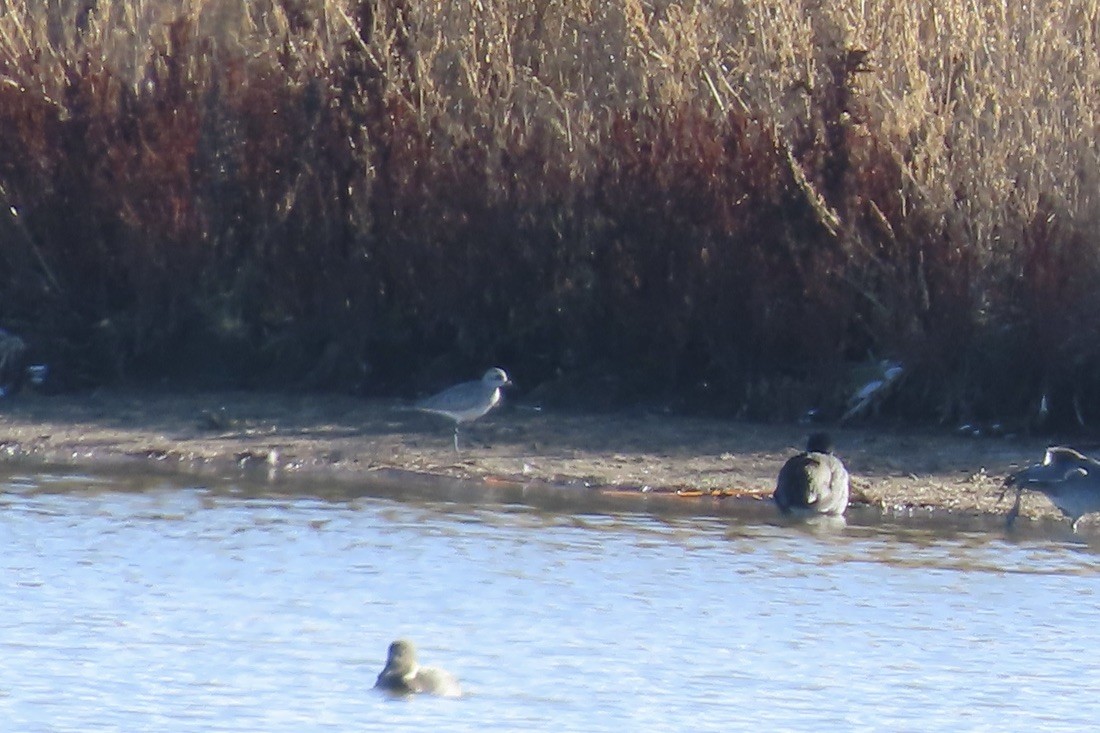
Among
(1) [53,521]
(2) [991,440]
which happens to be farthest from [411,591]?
(2) [991,440]

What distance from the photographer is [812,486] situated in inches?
375

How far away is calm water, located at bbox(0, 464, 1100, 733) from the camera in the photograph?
6684 millimetres

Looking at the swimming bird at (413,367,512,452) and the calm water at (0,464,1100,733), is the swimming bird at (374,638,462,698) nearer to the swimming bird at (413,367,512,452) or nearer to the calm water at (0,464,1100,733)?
the calm water at (0,464,1100,733)

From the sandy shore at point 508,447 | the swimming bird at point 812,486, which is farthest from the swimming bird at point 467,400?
the swimming bird at point 812,486

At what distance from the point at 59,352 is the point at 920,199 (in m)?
4.86

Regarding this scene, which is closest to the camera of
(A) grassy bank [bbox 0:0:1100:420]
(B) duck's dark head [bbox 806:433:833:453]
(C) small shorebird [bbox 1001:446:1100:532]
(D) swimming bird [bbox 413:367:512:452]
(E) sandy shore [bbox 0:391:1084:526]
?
(C) small shorebird [bbox 1001:446:1100:532]

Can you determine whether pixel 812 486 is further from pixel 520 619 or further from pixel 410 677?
pixel 410 677

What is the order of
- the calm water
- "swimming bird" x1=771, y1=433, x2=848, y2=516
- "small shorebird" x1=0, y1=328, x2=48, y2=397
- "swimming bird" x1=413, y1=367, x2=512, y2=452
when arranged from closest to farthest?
the calm water, "swimming bird" x1=771, y1=433, x2=848, y2=516, "swimming bird" x1=413, y1=367, x2=512, y2=452, "small shorebird" x1=0, y1=328, x2=48, y2=397

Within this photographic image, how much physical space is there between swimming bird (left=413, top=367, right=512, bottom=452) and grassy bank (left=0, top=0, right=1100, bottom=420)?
0.99 metres

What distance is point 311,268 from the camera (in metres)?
12.7

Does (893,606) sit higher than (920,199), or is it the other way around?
(920,199)

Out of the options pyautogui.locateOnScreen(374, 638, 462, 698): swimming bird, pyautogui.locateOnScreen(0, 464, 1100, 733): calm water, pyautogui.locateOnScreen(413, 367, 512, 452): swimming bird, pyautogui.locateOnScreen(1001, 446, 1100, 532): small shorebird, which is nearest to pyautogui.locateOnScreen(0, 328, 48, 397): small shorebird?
pyautogui.locateOnScreen(0, 464, 1100, 733): calm water

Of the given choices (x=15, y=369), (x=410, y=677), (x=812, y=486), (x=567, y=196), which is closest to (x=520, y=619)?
(x=410, y=677)

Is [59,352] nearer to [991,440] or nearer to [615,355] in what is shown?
[615,355]
